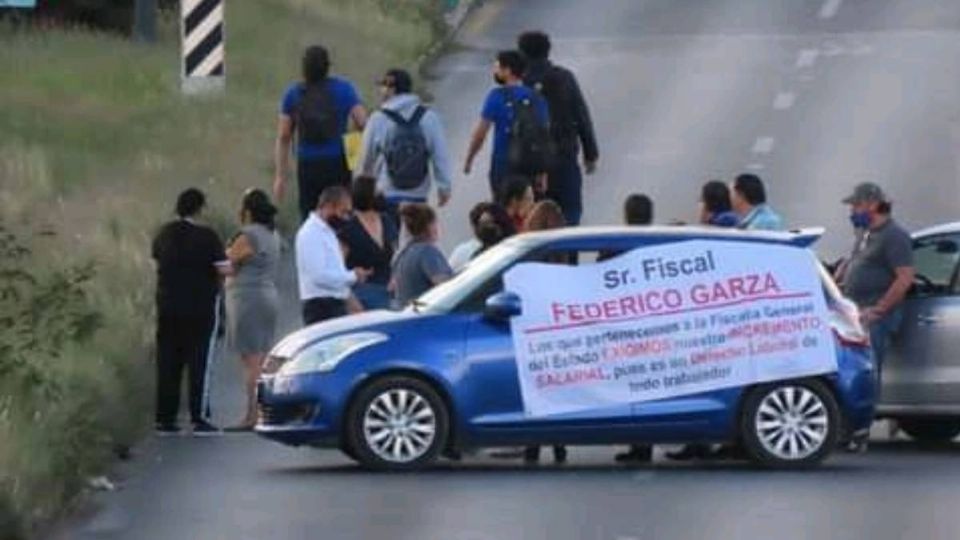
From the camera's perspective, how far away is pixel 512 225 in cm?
2359

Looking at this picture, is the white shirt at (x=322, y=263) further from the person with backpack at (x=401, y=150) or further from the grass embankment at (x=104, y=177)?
the person with backpack at (x=401, y=150)

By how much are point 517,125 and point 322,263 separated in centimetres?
289

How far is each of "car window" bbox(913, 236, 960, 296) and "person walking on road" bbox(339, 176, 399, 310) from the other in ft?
11.0

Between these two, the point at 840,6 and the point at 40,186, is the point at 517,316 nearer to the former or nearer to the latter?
the point at 40,186

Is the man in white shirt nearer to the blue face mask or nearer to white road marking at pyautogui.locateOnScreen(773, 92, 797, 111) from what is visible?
the blue face mask

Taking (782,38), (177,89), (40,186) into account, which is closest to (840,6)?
(782,38)

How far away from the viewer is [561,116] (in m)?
26.3

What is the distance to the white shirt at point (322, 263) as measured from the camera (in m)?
23.3

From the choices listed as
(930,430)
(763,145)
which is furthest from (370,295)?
(763,145)

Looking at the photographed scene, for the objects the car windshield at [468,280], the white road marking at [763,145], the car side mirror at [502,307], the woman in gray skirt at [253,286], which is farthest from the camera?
the white road marking at [763,145]

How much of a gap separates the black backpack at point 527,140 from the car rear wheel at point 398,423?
16.0 feet

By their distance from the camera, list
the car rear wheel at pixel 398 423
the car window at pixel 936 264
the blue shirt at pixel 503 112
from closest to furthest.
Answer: the car rear wheel at pixel 398 423 < the car window at pixel 936 264 < the blue shirt at pixel 503 112

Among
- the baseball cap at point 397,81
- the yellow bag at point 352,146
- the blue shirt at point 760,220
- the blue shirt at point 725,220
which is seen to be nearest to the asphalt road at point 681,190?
the blue shirt at point 760,220

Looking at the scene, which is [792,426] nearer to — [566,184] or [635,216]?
[635,216]
